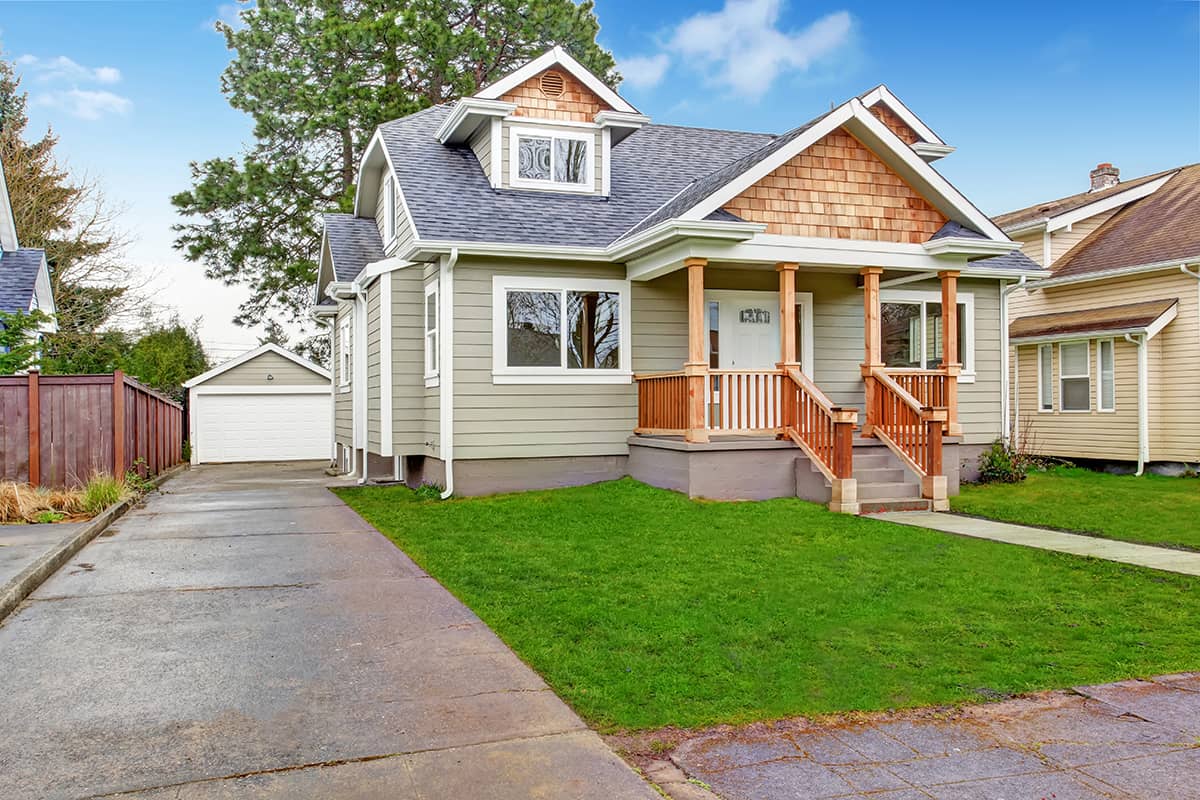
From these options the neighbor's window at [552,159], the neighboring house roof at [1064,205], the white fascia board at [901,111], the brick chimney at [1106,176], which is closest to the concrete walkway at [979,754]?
the neighbor's window at [552,159]

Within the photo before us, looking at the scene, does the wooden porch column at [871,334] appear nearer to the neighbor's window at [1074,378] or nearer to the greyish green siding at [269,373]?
the neighbor's window at [1074,378]

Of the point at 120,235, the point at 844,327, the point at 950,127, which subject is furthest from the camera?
the point at 120,235

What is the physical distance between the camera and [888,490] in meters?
11.3

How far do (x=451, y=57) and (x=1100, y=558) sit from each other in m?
22.3

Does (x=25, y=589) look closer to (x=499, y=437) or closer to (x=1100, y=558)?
(x=499, y=437)

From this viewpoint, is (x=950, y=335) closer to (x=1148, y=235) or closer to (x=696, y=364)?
(x=696, y=364)

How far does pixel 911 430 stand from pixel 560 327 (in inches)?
194

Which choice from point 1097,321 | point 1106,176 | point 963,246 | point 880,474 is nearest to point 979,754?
point 880,474

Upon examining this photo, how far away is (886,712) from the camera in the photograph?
13.7ft

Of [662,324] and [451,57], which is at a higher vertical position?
[451,57]

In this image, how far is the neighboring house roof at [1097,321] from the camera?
15984 mm

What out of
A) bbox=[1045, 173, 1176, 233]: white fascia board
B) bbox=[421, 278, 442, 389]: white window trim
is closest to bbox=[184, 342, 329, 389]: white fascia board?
bbox=[421, 278, 442, 389]: white window trim

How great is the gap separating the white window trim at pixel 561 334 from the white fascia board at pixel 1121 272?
8831mm

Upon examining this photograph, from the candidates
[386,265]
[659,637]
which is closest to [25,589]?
[659,637]
